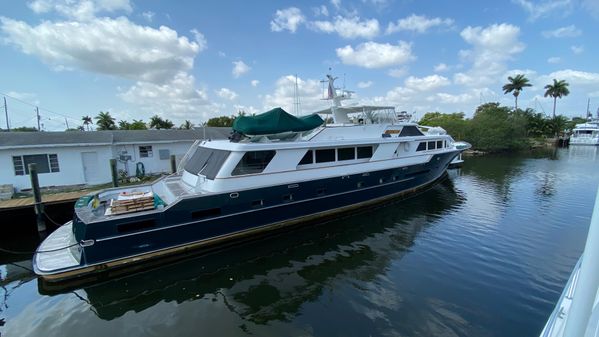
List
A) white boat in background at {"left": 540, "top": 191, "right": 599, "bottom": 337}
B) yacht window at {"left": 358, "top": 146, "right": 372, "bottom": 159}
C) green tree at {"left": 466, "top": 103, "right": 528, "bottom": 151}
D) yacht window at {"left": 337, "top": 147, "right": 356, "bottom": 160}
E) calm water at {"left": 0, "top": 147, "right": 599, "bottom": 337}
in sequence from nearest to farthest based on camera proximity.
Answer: white boat in background at {"left": 540, "top": 191, "right": 599, "bottom": 337}
calm water at {"left": 0, "top": 147, "right": 599, "bottom": 337}
yacht window at {"left": 337, "top": 147, "right": 356, "bottom": 160}
yacht window at {"left": 358, "top": 146, "right": 372, "bottom": 159}
green tree at {"left": 466, "top": 103, "right": 528, "bottom": 151}

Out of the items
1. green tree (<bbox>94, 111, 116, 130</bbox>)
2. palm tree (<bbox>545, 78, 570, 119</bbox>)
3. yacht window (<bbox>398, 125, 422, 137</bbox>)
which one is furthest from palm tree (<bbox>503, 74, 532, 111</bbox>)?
green tree (<bbox>94, 111, 116, 130</bbox>)

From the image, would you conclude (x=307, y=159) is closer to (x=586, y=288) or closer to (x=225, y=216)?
(x=225, y=216)

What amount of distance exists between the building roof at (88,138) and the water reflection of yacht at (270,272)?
8.27m

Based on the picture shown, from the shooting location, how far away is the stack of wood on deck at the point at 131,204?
6941mm

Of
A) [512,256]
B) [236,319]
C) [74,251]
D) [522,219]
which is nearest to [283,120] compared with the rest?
[236,319]

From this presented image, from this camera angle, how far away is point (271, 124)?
31.0 feet

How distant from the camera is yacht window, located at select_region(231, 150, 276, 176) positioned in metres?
8.41

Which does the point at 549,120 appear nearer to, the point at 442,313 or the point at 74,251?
the point at 442,313

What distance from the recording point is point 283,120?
9656 mm

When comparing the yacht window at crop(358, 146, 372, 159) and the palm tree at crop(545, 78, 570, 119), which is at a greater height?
the palm tree at crop(545, 78, 570, 119)

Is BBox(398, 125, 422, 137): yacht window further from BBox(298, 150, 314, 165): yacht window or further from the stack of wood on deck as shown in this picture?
the stack of wood on deck

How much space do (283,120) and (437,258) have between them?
6421 mm

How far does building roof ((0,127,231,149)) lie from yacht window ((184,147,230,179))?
13.5ft

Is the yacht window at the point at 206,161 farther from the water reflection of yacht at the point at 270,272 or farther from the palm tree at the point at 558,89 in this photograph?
the palm tree at the point at 558,89
